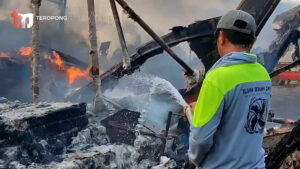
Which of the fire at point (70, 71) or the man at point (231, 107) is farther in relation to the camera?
the fire at point (70, 71)

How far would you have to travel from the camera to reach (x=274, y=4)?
752 cm

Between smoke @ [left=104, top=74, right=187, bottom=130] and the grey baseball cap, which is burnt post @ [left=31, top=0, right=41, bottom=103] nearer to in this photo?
smoke @ [left=104, top=74, right=187, bottom=130]

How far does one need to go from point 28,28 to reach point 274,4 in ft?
58.2

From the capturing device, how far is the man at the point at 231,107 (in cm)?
183

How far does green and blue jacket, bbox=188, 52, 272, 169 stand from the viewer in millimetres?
1830

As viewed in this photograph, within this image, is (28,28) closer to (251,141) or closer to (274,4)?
(274,4)

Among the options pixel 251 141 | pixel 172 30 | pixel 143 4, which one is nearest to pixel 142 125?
pixel 172 30

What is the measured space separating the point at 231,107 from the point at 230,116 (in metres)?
0.05

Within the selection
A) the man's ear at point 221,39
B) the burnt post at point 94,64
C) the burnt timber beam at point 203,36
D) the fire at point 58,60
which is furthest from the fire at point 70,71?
the man's ear at point 221,39

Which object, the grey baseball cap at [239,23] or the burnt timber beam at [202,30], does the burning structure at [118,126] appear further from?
the grey baseball cap at [239,23]

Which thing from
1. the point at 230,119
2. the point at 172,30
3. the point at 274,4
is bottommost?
the point at 230,119

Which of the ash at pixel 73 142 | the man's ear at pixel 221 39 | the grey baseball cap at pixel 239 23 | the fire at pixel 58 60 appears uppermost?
the fire at pixel 58 60

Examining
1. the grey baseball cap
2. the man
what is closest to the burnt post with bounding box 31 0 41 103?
the man

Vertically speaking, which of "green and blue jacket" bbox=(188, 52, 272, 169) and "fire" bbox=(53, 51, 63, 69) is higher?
"fire" bbox=(53, 51, 63, 69)
